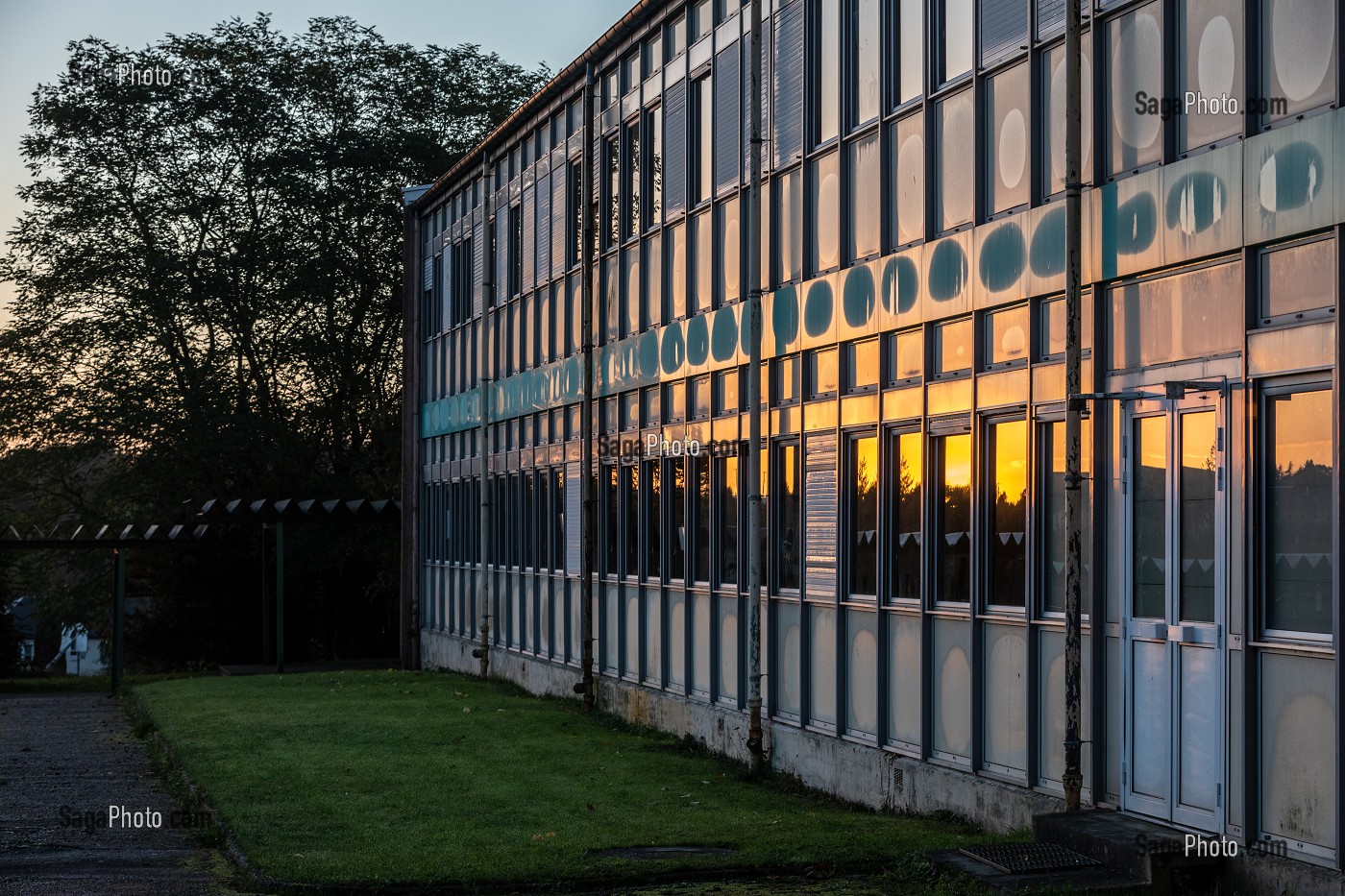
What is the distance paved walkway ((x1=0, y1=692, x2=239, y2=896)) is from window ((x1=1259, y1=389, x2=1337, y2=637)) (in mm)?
6159

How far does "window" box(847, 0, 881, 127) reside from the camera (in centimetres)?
1420

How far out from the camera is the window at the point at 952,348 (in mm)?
12578

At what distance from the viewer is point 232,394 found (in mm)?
41438

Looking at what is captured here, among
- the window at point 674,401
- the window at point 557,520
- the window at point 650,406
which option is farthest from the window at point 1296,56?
the window at point 557,520

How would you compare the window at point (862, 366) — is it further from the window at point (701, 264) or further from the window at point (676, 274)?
the window at point (676, 274)

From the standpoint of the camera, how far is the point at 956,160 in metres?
12.7

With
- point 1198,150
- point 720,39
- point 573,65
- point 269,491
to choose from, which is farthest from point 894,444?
point 269,491

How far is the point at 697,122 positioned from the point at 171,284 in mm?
24908

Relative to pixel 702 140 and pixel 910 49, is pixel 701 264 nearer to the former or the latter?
pixel 702 140

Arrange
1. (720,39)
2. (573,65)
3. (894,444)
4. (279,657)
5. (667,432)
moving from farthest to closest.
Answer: (279,657), (573,65), (667,432), (720,39), (894,444)

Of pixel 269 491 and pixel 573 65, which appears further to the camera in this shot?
pixel 269 491

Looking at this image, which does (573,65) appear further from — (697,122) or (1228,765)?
(1228,765)

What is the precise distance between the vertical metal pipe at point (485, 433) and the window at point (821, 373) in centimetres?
1272

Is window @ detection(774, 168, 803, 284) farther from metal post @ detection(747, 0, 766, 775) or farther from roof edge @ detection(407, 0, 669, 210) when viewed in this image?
roof edge @ detection(407, 0, 669, 210)
